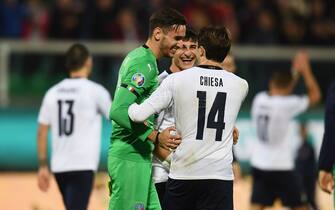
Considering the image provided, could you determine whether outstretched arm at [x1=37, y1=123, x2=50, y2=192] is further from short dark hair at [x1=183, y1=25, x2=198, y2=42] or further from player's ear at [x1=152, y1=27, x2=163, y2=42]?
player's ear at [x1=152, y1=27, x2=163, y2=42]

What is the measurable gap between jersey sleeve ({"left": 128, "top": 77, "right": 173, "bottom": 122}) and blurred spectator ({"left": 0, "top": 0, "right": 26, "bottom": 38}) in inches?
449

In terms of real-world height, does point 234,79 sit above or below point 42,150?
above

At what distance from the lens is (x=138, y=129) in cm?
770

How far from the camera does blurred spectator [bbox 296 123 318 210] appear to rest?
13.4 m

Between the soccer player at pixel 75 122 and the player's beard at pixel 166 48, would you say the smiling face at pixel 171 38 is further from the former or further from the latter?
the soccer player at pixel 75 122

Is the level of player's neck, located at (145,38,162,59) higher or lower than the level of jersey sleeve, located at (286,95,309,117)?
higher

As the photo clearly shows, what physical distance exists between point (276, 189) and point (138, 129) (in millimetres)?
4729

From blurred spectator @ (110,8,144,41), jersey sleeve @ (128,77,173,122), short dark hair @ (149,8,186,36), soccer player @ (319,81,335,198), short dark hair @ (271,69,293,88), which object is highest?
blurred spectator @ (110,8,144,41)

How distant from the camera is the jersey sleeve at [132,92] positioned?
755cm

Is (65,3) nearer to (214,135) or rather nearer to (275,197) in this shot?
(275,197)

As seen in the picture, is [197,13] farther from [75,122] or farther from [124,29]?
[75,122]

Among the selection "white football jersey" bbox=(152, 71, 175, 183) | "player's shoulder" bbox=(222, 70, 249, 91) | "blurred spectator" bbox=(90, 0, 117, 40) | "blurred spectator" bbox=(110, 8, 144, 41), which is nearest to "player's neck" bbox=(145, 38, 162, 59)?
"white football jersey" bbox=(152, 71, 175, 183)

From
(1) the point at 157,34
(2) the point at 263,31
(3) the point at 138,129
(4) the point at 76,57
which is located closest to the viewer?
(3) the point at 138,129

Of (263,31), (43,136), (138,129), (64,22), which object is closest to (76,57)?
(43,136)
